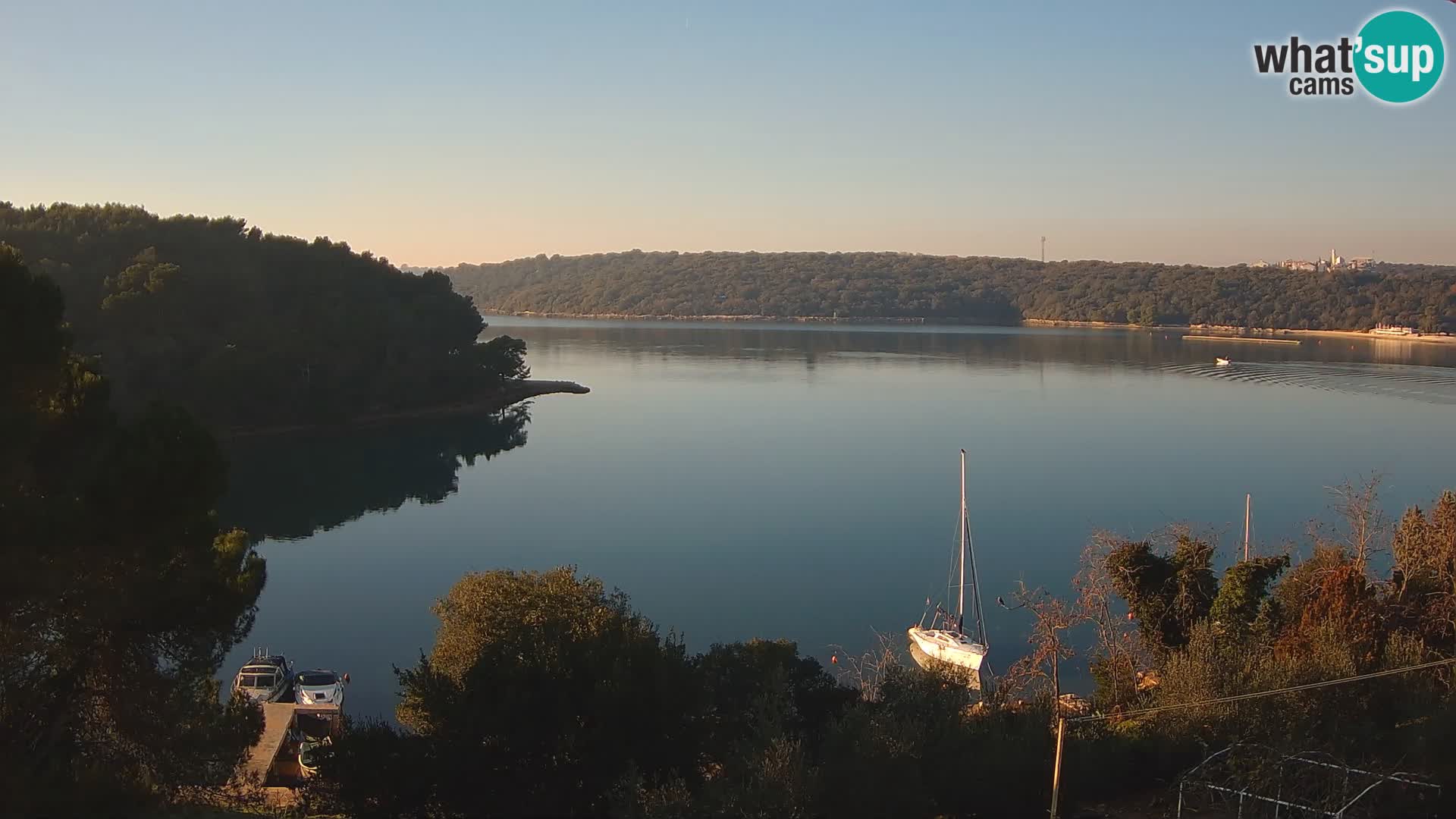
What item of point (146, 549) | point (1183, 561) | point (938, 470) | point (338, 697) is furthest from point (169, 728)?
point (938, 470)

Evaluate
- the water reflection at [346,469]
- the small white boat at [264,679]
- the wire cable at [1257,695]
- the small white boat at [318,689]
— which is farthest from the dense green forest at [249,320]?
the wire cable at [1257,695]

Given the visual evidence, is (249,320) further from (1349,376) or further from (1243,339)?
(1243,339)

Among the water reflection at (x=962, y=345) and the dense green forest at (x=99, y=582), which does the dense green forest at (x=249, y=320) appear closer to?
the dense green forest at (x=99, y=582)

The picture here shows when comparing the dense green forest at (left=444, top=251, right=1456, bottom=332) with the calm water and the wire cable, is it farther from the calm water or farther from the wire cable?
the wire cable

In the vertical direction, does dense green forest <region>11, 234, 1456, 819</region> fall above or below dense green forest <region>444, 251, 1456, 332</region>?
below

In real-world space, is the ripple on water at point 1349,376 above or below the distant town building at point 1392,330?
below

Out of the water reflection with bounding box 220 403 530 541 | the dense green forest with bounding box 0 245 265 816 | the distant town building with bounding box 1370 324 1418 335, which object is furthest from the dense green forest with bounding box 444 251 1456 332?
the dense green forest with bounding box 0 245 265 816
